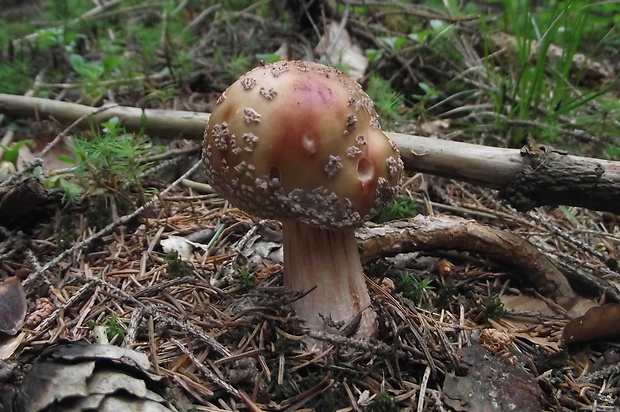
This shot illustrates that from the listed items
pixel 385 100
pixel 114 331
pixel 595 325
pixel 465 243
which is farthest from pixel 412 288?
pixel 385 100

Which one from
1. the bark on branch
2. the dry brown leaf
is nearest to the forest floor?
the dry brown leaf

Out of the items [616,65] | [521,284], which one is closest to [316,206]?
[521,284]

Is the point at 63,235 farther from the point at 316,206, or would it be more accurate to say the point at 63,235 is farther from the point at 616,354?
the point at 616,354

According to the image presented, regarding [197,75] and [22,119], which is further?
[197,75]

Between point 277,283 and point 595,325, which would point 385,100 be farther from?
point 595,325

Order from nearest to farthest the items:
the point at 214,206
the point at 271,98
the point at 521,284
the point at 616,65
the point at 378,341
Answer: the point at 271,98 → the point at 378,341 → the point at 521,284 → the point at 214,206 → the point at 616,65

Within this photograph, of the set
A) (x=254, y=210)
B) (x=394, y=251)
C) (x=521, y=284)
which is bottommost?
(x=521, y=284)

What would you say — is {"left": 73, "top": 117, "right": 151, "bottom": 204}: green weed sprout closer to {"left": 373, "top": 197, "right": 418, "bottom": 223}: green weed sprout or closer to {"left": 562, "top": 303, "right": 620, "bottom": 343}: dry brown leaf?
{"left": 373, "top": 197, "right": 418, "bottom": 223}: green weed sprout

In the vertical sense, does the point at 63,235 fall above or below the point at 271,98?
below
